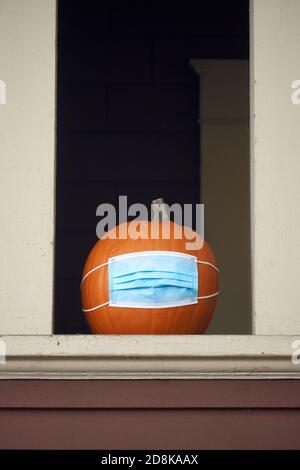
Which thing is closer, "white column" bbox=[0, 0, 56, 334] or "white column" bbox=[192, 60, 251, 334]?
"white column" bbox=[0, 0, 56, 334]

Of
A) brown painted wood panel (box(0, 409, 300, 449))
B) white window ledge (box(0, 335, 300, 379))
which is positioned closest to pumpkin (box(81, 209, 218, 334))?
white window ledge (box(0, 335, 300, 379))

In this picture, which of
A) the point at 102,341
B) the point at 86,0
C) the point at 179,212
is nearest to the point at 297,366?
the point at 102,341

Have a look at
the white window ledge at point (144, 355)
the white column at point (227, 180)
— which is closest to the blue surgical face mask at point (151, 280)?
the white window ledge at point (144, 355)

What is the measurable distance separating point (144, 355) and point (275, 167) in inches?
29.6

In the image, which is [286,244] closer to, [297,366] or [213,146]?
[297,366]

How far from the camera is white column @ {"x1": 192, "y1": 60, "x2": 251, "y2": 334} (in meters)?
5.29

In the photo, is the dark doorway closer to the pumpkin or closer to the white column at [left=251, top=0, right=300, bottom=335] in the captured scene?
the pumpkin

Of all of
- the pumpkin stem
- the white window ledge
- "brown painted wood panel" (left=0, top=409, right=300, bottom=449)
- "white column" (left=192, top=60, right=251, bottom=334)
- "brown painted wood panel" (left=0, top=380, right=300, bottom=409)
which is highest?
"white column" (left=192, top=60, right=251, bottom=334)

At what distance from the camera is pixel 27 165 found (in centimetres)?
395

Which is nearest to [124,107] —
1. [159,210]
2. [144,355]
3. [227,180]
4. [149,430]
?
[227,180]

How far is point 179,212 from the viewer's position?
17.0 feet

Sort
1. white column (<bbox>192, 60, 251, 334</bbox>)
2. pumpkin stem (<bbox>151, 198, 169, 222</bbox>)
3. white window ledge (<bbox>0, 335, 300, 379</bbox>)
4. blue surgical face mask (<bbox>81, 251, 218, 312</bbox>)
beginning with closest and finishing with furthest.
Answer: white window ledge (<bbox>0, 335, 300, 379</bbox>)
blue surgical face mask (<bbox>81, 251, 218, 312</bbox>)
pumpkin stem (<bbox>151, 198, 169, 222</bbox>)
white column (<bbox>192, 60, 251, 334</bbox>)

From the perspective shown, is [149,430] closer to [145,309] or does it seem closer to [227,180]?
[145,309]

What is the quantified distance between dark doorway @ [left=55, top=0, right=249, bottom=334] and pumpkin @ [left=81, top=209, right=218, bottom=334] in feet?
4.08
